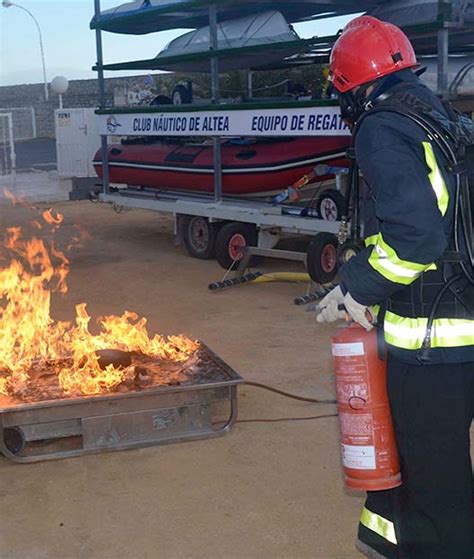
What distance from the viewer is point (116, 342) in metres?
5.59

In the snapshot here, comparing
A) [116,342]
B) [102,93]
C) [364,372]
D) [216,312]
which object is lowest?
[216,312]

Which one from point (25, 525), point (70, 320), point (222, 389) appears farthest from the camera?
point (70, 320)

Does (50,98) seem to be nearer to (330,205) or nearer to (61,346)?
(330,205)

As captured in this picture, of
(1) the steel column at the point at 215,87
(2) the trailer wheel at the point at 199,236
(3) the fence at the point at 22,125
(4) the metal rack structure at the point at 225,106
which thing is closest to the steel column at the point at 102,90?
(4) the metal rack structure at the point at 225,106

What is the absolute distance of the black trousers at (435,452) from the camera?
9.78 feet

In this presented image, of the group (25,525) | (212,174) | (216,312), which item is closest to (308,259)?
(216,312)

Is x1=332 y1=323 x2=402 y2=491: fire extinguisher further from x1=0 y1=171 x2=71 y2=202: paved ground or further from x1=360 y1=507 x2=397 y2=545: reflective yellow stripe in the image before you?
x1=0 y1=171 x2=71 y2=202: paved ground

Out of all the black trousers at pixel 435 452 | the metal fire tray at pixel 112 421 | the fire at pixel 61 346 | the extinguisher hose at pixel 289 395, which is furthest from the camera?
the extinguisher hose at pixel 289 395

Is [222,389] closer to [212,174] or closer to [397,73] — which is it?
[397,73]

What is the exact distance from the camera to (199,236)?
11055mm

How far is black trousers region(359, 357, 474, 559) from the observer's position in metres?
2.98

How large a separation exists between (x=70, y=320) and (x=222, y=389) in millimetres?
3378

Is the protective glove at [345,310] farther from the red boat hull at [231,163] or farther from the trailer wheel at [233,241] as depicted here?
the trailer wheel at [233,241]

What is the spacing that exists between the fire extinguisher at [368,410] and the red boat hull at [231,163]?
244 inches
